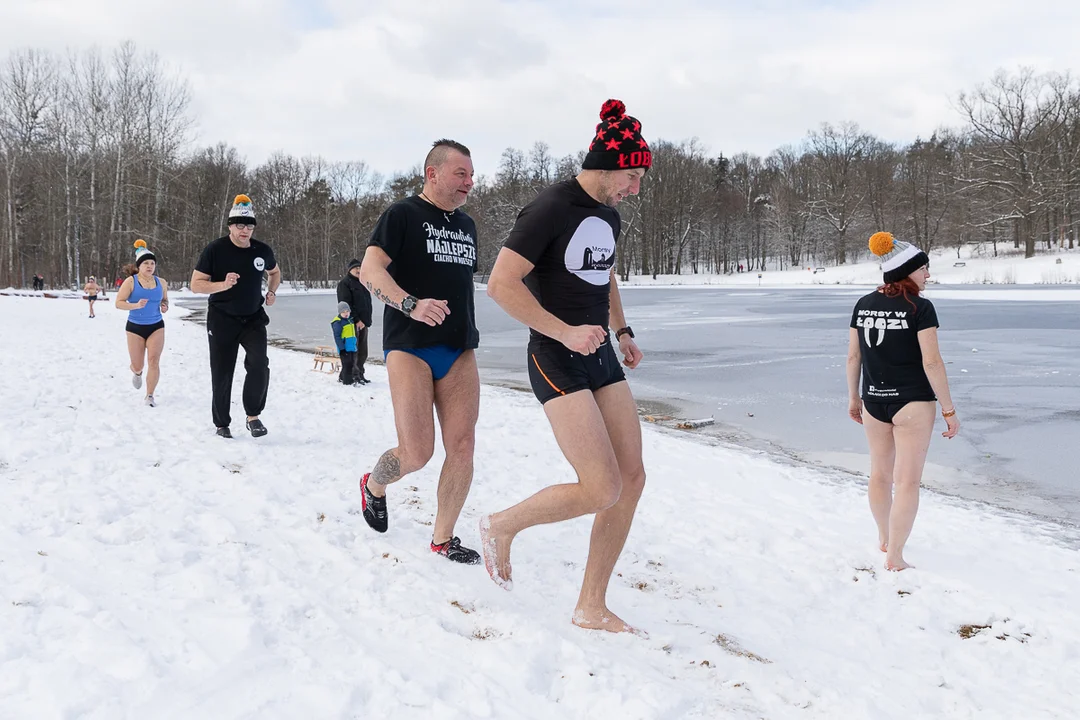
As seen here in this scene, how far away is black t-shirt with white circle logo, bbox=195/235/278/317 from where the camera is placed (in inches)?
245

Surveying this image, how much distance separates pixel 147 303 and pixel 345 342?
2933 millimetres

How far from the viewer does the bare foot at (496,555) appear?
3.26m

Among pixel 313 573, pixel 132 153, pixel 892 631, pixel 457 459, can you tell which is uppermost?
pixel 132 153

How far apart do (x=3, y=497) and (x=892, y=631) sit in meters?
4.51

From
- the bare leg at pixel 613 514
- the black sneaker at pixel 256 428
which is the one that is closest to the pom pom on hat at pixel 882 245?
the bare leg at pixel 613 514

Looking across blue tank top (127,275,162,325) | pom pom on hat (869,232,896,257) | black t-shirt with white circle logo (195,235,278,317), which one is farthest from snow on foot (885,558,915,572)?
blue tank top (127,275,162,325)

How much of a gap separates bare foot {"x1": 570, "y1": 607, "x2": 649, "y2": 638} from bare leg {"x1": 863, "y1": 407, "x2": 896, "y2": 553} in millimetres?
1827

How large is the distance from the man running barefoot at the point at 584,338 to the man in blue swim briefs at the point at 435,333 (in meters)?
0.69

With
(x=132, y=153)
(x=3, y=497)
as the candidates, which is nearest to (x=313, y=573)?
(x=3, y=497)

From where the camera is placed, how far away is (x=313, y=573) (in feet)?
11.5

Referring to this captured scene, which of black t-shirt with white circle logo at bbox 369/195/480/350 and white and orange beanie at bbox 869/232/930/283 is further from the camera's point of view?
white and orange beanie at bbox 869/232/930/283

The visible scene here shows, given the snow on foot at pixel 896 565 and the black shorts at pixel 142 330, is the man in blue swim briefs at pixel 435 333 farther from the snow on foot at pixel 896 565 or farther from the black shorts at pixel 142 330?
the black shorts at pixel 142 330

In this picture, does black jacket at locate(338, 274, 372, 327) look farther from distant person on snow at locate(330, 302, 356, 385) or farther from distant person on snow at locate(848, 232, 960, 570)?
distant person on snow at locate(848, 232, 960, 570)

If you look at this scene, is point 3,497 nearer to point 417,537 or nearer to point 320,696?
point 417,537
